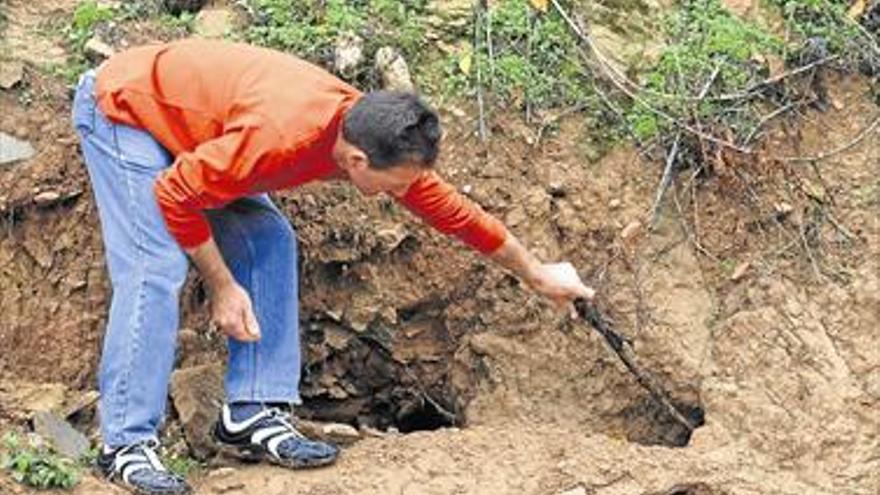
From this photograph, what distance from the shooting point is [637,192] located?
212 inches

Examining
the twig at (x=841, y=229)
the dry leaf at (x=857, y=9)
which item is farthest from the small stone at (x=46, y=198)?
the dry leaf at (x=857, y=9)

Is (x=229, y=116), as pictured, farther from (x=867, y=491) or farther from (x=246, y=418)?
(x=867, y=491)

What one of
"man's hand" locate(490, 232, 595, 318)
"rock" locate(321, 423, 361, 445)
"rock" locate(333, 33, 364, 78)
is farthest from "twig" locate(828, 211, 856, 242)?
"rock" locate(321, 423, 361, 445)

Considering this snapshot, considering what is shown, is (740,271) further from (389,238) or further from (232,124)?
(232,124)

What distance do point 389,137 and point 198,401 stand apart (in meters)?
1.25

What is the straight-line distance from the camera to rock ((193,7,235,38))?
18.4ft

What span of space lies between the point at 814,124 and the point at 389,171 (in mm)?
2161

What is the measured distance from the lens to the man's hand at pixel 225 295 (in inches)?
162

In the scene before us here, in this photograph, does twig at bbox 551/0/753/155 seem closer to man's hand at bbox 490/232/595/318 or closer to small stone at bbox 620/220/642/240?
small stone at bbox 620/220/642/240

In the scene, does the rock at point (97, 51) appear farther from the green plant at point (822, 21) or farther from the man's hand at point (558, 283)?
the green plant at point (822, 21)

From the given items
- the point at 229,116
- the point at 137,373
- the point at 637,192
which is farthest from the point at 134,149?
the point at 637,192

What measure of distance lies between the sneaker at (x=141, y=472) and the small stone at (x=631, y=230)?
68.8 inches

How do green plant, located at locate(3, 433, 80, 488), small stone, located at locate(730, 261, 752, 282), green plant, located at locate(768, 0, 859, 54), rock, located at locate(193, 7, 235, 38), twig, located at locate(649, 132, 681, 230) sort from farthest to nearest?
1. green plant, located at locate(768, 0, 859, 54)
2. rock, located at locate(193, 7, 235, 38)
3. twig, located at locate(649, 132, 681, 230)
4. small stone, located at locate(730, 261, 752, 282)
5. green plant, located at locate(3, 433, 80, 488)

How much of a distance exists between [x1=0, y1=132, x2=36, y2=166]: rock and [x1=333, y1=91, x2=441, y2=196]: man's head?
1.57m
